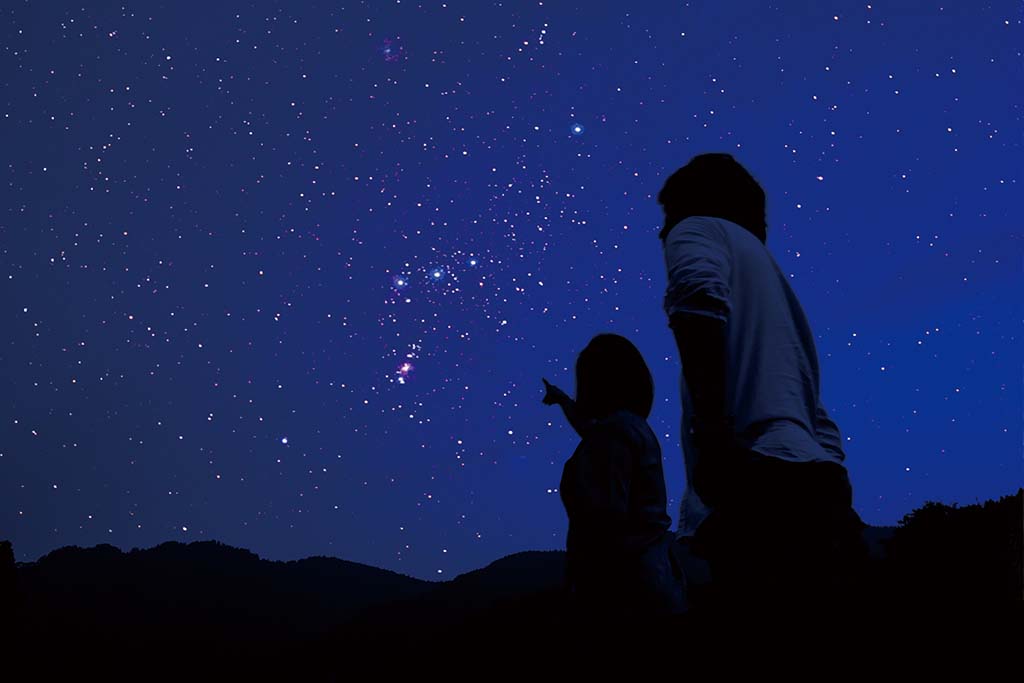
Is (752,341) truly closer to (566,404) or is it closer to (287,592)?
(566,404)

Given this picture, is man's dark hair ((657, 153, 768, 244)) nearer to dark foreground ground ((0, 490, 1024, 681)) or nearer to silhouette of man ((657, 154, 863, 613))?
silhouette of man ((657, 154, 863, 613))

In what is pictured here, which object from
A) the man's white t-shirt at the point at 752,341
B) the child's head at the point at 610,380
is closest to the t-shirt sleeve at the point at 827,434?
the man's white t-shirt at the point at 752,341

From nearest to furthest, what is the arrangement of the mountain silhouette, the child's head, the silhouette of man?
the silhouette of man, the child's head, the mountain silhouette

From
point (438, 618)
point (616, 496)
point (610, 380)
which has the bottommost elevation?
point (438, 618)

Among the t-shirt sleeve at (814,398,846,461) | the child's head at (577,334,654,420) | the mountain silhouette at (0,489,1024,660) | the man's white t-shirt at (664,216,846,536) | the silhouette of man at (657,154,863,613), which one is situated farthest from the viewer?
the mountain silhouette at (0,489,1024,660)

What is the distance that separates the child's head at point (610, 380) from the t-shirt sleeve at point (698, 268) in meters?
0.71

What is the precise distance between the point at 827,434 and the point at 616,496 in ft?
2.49

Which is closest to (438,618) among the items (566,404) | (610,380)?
(566,404)

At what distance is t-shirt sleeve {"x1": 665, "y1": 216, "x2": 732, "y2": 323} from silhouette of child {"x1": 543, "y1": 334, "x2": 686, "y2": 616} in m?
0.73

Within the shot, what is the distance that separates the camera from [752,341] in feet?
6.36

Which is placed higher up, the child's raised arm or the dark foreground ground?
the child's raised arm

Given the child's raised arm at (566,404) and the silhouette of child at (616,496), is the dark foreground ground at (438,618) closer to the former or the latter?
the silhouette of child at (616,496)

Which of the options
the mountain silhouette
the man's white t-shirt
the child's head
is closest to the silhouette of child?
the child's head

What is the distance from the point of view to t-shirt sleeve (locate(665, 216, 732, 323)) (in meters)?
1.81
